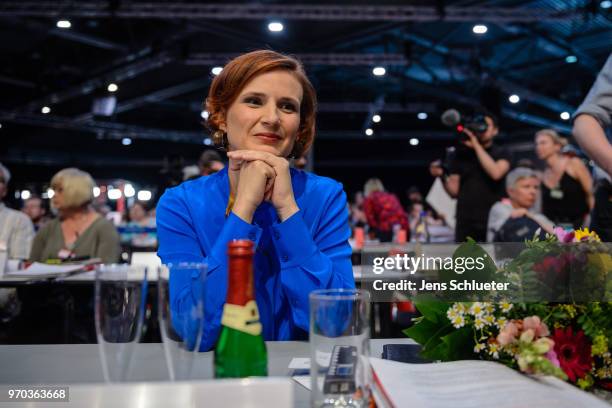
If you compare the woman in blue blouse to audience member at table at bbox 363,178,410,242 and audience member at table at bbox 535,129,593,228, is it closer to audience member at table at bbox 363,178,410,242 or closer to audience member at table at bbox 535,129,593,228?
audience member at table at bbox 363,178,410,242

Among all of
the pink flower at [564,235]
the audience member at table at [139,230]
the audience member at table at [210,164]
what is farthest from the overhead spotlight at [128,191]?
the pink flower at [564,235]

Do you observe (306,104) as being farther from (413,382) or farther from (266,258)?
(413,382)

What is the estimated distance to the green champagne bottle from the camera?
675 millimetres

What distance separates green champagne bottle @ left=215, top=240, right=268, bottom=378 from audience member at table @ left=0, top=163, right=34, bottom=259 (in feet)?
12.0

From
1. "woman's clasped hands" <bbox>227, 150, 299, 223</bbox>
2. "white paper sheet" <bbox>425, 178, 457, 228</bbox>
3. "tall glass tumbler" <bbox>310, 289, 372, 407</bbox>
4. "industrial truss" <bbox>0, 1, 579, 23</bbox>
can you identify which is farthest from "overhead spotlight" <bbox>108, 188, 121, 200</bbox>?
"tall glass tumbler" <bbox>310, 289, 372, 407</bbox>

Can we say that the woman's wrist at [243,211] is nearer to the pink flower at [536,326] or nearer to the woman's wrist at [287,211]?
the woman's wrist at [287,211]

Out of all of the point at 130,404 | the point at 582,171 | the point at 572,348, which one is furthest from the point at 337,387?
the point at 582,171

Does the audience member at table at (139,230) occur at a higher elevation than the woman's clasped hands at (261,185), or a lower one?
higher

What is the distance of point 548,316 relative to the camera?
0.84m

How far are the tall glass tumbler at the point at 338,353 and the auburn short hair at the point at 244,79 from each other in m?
0.77

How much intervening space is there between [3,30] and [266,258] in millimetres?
10303

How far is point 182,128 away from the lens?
19906mm

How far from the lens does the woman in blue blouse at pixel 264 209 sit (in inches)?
47.0

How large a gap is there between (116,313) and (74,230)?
11.1 feet
